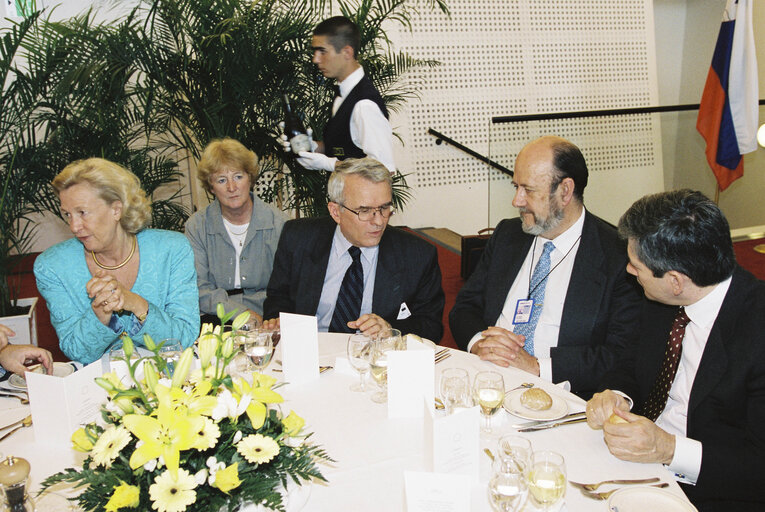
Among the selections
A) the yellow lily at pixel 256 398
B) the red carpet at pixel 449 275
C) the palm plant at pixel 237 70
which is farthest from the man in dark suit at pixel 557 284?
the red carpet at pixel 449 275

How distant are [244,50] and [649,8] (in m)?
6.01

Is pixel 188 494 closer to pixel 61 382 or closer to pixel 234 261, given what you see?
pixel 61 382

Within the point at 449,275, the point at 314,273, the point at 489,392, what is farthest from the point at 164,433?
the point at 449,275

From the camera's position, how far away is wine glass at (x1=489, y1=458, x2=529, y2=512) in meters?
1.26

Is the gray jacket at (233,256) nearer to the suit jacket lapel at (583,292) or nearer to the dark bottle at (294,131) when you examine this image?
the dark bottle at (294,131)

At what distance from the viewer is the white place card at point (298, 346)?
76.8 inches

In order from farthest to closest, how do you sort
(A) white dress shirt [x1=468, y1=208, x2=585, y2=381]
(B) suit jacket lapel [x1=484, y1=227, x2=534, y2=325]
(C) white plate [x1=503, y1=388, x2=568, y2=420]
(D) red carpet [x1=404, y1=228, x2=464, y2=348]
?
1. (D) red carpet [x1=404, y1=228, x2=464, y2=348]
2. (B) suit jacket lapel [x1=484, y1=227, x2=534, y2=325]
3. (A) white dress shirt [x1=468, y1=208, x2=585, y2=381]
4. (C) white plate [x1=503, y1=388, x2=568, y2=420]

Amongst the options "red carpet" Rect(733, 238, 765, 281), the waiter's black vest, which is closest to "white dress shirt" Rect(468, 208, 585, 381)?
the waiter's black vest

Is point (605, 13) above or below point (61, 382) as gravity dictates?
above

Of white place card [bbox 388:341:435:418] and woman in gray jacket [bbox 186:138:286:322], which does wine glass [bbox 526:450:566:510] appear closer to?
white place card [bbox 388:341:435:418]

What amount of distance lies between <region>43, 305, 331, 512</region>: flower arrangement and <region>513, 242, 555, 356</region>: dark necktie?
1.53 m

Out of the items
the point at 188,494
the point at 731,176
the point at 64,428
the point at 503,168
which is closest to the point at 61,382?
the point at 64,428

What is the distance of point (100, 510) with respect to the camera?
1.13 m

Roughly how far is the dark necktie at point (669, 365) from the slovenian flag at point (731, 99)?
5178mm
